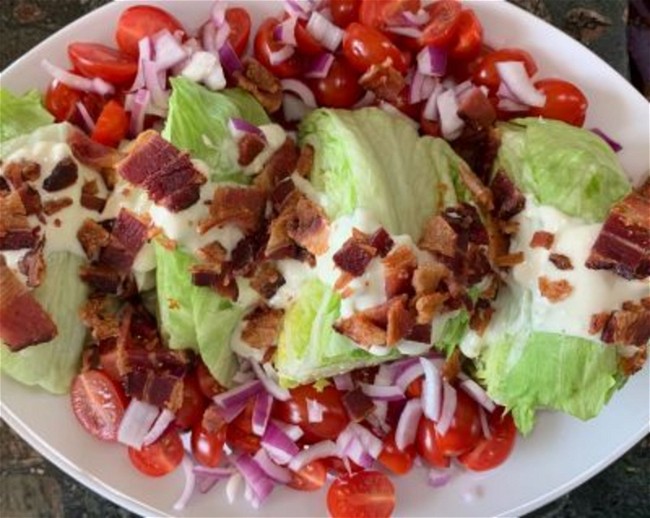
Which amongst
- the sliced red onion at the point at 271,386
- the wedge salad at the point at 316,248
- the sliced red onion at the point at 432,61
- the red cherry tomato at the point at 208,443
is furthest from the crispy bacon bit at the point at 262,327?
the sliced red onion at the point at 432,61

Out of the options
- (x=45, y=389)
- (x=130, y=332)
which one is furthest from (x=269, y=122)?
(x=45, y=389)

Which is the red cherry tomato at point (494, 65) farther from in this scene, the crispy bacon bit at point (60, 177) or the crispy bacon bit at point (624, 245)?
the crispy bacon bit at point (60, 177)

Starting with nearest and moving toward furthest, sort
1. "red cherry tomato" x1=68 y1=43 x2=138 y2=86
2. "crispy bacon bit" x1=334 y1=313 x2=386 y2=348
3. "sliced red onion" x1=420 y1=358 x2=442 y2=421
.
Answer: "crispy bacon bit" x1=334 y1=313 x2=386 y2=348
"red cherry tomato" x1=68 y1=43 x2=138 y2=86
"sliced red onion" x1=420 y1=358 x2=442 y2=421

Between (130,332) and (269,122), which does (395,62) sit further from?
(130,332)

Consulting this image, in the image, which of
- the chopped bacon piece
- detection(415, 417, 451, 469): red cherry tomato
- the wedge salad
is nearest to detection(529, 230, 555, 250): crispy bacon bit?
the wedge salad

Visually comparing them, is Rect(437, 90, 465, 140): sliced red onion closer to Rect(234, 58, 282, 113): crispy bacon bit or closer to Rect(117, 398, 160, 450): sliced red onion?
Rect(234, 58, 282, 113): crispy bacon bit

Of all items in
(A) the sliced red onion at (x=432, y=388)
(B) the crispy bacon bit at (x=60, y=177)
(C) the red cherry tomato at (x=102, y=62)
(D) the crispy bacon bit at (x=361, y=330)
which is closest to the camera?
(D) the crispy bacon bit at (x=361, y=330)

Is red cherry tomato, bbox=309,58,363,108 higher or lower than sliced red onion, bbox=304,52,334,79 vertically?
lower
